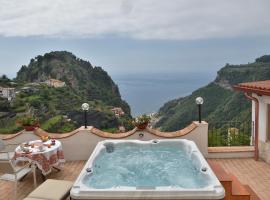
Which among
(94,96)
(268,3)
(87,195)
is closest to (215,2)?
(268,3)

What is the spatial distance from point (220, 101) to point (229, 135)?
57.1 feet

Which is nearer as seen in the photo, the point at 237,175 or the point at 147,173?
the point at 147,173

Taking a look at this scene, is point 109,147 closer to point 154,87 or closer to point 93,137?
point 93,137

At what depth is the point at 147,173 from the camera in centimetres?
638

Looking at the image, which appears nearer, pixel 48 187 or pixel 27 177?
pixel 48 187

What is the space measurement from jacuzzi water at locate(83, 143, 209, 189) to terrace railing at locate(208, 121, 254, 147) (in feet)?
6.81

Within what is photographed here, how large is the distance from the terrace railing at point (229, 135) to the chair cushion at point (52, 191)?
15.8 feet

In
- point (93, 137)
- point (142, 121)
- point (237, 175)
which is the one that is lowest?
point (237, 175)

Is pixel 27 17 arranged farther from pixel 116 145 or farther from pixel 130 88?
pixel 130 88

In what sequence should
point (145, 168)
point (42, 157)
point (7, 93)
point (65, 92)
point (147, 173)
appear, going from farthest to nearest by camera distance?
point (65, 92) < point (7, 93) < point (145, 168) < point (42, 157) < point (147, 173)

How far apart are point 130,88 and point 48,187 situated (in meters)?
123

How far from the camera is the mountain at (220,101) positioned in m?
20.9

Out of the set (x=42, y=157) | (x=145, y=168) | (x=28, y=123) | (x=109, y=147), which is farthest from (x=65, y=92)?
(x=145, y=168)

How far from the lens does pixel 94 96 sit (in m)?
31.8
